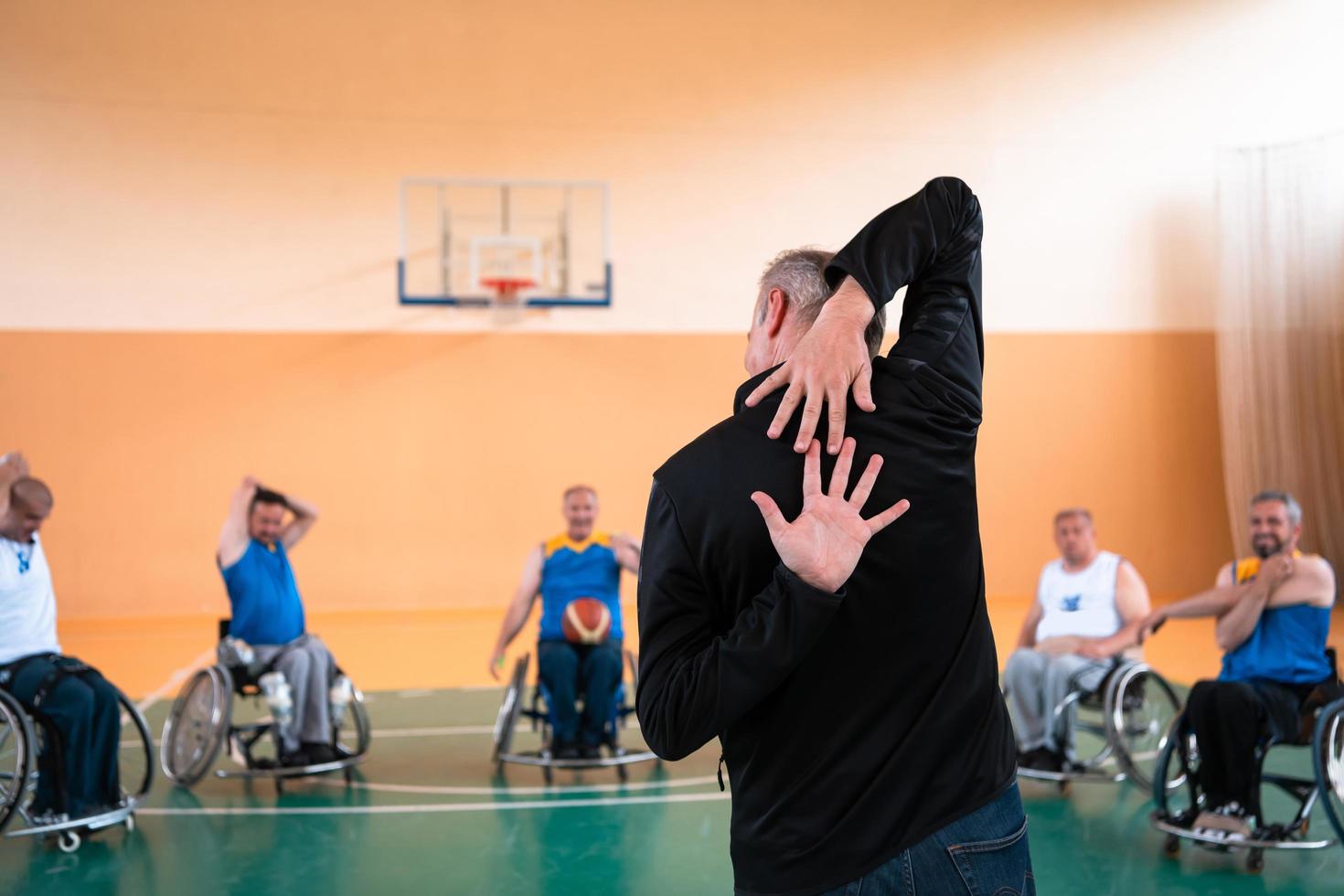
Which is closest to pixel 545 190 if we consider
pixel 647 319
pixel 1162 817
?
pixel 647 319

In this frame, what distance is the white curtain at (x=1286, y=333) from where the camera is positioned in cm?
961

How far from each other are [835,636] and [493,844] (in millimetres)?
3016

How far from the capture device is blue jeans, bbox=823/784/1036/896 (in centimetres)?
126

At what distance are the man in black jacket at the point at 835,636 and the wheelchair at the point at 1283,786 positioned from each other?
2.52 meters

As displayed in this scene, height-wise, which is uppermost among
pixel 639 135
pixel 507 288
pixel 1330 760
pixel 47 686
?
pixel 639 135

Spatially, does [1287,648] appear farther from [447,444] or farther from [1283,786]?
[447,444]

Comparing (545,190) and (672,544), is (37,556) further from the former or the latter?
(545,190)

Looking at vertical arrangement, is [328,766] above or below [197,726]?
below

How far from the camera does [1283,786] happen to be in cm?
389

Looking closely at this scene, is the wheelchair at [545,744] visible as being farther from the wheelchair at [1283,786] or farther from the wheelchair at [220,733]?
the wheelchair at [1283,786]

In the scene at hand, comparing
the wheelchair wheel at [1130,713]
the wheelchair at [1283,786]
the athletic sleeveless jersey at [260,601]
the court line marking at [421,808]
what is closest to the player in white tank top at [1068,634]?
the wheelchair wheel at [1130,713]

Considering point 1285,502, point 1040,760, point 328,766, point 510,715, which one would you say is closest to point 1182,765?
point 1040,760

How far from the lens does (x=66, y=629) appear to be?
9.05m

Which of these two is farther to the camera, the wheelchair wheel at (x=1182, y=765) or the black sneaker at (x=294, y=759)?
the black sneaker at (x=294, y=759)
